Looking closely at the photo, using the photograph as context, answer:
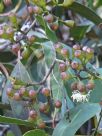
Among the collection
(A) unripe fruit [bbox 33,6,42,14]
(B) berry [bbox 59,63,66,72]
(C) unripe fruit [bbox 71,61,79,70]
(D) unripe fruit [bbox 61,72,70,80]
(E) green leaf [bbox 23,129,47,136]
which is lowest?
(E) green leaf [bbox 23,129,47,136]

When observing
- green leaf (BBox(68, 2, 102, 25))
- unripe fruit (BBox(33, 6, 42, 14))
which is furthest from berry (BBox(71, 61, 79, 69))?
green leaf (BBox(68, 2, 102, 25))

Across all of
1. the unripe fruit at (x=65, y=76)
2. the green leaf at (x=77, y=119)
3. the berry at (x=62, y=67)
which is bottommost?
the green leaf at (x=77, y=119)

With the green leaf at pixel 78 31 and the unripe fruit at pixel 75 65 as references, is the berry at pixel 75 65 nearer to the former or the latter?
the unripe fruit at pixel 75 65

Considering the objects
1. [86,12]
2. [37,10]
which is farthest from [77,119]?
[86,12]

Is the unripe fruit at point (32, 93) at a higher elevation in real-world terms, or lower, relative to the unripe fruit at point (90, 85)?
lower

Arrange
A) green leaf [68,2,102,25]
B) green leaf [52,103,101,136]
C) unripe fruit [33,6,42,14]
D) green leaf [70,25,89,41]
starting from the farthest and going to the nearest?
green leaf [70,25,89,41] → green leaf [68,2,102,25] → unripe fruit [33,6,42,14] → green leaf [52,103,101,136]

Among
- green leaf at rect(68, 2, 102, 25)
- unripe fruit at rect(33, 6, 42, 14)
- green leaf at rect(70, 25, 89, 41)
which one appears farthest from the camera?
green leaf at rect(70, 25, 89, 41)

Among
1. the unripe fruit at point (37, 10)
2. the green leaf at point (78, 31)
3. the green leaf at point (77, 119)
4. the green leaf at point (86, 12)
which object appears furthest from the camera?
the green leaf at point (78, 31)

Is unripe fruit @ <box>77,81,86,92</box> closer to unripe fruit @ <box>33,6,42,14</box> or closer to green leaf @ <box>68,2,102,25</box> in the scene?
unripe fruit @ <box>33,6,42,14</box>

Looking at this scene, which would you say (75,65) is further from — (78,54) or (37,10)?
(37,10)

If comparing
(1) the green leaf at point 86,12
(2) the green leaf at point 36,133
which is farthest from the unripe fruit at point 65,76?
(1) the green leaf at point 86,12

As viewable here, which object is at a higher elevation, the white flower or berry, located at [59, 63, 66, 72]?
berry, located at [59, 63, 66, 72]
